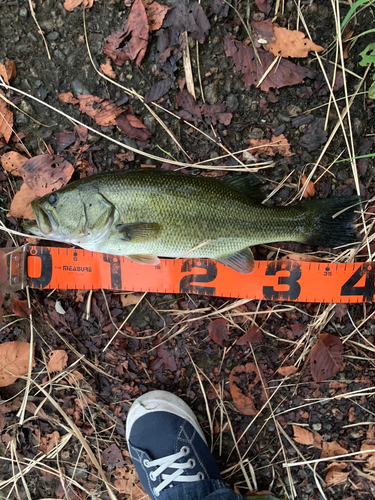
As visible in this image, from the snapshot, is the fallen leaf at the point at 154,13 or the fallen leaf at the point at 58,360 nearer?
the fallen leaf at the point at 154,13

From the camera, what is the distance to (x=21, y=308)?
2.73 meters

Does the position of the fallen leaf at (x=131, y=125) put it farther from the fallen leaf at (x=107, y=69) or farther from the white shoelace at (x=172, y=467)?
the white shoelace at (x=172, y=467)

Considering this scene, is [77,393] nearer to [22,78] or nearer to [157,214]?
[157,214]

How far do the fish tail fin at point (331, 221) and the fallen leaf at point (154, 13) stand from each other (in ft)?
6.47

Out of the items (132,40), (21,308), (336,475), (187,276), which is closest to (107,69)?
(132,40)

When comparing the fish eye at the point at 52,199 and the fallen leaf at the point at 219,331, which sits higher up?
the fish eye at the point at 52,199

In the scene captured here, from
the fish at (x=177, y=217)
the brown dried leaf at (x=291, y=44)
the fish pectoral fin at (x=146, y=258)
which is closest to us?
the fish at (x=177, y=217)

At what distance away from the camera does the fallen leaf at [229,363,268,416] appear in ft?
9.05

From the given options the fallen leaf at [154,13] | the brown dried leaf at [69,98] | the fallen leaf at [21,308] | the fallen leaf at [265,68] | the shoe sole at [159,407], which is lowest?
the shoe sole at [159,407]

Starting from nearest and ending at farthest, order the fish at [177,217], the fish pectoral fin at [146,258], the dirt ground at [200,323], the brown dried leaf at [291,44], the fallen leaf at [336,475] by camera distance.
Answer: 1. the fish at [177,217]
2. the fish pectoral fin at [146,258]
3. the brown dried leaf at [291,44]
4. the dirt ground at [200,323]
5. the fallen leaf at [336,475]

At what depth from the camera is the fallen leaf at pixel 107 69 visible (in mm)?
2631

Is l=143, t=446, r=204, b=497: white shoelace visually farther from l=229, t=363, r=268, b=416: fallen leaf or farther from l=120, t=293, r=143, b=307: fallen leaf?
l=120, t=293, r=143, b=307: fallen leaf

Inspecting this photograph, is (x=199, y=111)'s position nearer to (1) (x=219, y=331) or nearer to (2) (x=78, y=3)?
(2) (x=78, y=3)

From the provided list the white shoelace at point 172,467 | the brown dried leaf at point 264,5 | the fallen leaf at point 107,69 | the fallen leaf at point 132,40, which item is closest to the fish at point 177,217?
the fallen leaf at point 107,69
